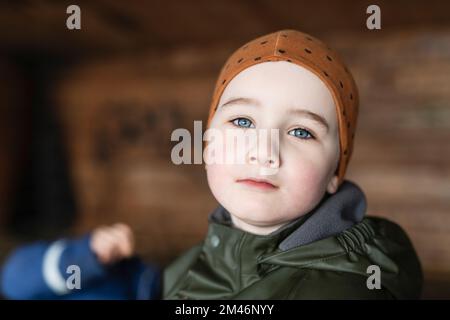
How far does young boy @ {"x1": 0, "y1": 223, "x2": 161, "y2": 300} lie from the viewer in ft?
2.66

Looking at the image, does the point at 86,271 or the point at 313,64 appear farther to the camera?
the point at 86,271

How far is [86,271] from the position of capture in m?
0.80

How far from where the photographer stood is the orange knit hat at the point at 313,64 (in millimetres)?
650

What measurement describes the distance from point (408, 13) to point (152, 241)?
1753mm

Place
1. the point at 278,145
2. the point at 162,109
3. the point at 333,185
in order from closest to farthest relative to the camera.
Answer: the point at 278,145 → the point at 333,185 → the point at 162,109

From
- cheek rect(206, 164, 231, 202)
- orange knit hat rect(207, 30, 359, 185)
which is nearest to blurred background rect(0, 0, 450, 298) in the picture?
orange knit hat rect(207, 30, 359, 185)

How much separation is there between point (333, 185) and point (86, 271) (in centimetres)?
43

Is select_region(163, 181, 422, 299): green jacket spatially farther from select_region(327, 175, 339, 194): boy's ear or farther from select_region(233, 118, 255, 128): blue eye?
select_region(233, 118, 255, 128): blue eye

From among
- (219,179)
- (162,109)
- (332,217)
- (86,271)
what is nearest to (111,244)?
(86,271)

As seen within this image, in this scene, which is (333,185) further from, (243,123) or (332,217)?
(243,123)

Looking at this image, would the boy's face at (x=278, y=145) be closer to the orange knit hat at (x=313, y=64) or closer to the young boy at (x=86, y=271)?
the orange knit hat at (x=313, y=64)

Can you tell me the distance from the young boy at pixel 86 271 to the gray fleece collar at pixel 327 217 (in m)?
0.19

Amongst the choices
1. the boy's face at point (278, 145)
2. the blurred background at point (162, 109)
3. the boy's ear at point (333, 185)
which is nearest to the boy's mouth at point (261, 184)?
the boy's face at point (278, 145)
